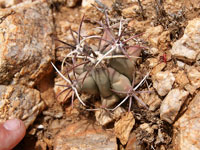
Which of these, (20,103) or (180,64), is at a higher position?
(180,64)

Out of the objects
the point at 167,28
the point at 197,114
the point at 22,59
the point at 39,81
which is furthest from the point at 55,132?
the point at 167,28

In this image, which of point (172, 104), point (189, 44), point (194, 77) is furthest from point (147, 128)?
point (189, 44)

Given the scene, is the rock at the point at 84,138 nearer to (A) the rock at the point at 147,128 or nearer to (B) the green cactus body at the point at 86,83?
(A) the rock at the point at 147,128

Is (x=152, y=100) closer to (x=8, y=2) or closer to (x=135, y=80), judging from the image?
(x=135, y=80)

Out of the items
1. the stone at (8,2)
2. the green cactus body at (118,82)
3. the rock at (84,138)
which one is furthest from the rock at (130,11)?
the stone at (8,2)

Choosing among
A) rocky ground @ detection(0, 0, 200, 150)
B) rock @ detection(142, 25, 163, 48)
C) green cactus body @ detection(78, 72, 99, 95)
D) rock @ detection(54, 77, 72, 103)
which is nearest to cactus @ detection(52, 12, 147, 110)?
green cactus body @ detection(78, 72, 99, 95)

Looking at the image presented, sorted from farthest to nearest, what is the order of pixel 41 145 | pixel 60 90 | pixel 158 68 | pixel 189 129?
pixel 60 90 < pixel 41 145 < pixel 158 68 < pixel 189 129

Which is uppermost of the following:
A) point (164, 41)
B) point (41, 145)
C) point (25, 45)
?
point (25, 45)
